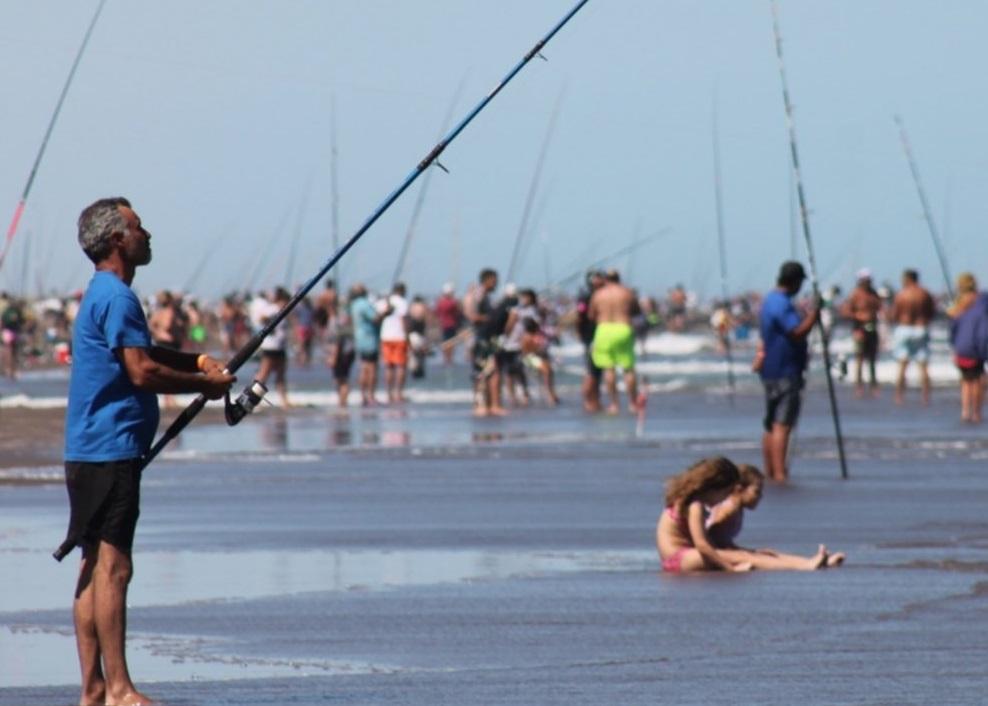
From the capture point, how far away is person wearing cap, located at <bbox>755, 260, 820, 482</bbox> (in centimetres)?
1955

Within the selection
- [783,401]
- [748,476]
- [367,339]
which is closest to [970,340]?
[367,339]

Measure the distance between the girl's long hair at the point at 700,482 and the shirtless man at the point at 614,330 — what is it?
1778 centimetres

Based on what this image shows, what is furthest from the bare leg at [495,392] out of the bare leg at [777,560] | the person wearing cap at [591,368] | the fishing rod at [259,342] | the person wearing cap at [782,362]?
the fishing rod at [259,342]

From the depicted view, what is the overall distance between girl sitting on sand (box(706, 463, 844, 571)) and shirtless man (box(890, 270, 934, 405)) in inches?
828

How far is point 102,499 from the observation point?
27.2ft

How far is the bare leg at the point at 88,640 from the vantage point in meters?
8.42

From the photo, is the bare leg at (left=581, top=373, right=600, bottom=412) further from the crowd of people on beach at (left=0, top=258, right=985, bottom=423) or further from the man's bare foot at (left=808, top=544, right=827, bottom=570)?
the man's bare foot at (left=808, top=544, right=827, bottom=570)

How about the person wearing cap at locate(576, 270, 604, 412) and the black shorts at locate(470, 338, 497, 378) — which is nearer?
the black shorts at locate(470, 338, 497, 378)

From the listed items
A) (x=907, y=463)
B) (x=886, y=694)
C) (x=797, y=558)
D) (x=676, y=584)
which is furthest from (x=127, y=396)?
(x=907, y=463)

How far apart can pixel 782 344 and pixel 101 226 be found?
39.3 ft

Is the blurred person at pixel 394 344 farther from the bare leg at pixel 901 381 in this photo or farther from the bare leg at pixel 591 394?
the bare leg at pixel 901 381

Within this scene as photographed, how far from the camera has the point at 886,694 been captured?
8.77 m

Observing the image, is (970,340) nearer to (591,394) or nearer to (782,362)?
(591,394)

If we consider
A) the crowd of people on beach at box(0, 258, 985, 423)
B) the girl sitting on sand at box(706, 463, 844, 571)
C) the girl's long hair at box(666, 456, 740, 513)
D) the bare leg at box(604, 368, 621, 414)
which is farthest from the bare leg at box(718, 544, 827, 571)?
the bare leg at box(604, 368, 621, 414)
